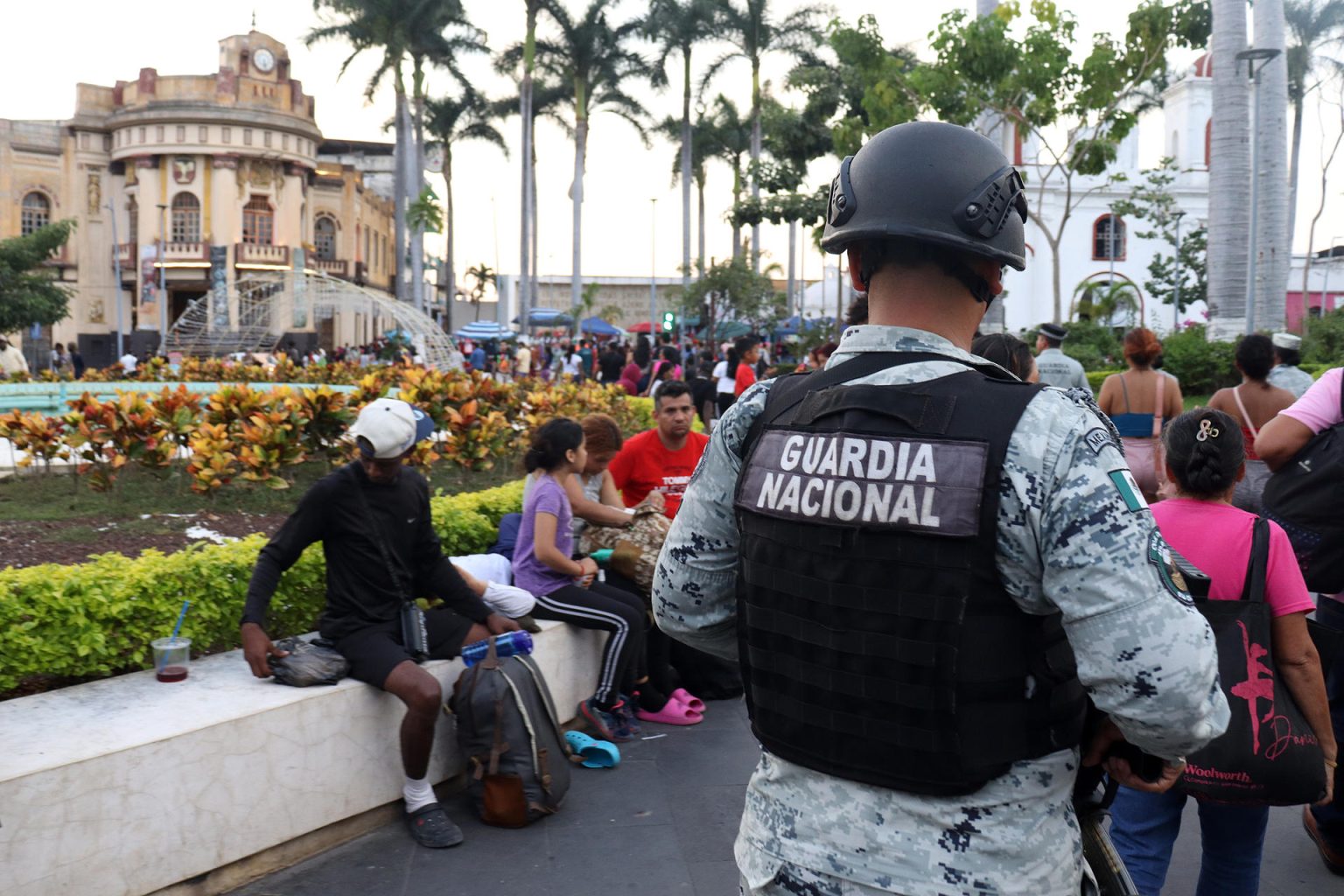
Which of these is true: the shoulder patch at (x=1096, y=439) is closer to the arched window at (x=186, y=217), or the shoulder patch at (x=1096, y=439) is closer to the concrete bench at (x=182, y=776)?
the concrete bench at (x=182, y=776)

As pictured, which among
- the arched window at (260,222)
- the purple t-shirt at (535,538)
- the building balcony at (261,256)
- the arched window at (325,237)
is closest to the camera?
the purple t-shirt at (535,538)

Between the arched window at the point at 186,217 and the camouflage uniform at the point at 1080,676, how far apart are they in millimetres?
51439

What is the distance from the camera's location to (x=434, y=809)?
175 inches

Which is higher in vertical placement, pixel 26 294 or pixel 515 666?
pixel 26 294

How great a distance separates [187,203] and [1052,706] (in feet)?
172

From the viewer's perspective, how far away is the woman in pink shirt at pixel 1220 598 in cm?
291

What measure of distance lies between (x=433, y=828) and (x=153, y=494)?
6108mm

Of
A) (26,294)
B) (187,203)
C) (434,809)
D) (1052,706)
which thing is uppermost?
(187,203)

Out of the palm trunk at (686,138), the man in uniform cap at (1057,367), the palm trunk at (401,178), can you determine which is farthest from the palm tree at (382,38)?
the man in uniform cap at (1057,367)

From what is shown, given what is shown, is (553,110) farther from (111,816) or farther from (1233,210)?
(111,816)

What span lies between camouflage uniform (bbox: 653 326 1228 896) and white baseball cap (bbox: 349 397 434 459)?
9.39ft

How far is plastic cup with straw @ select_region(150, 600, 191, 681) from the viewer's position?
4254 mm

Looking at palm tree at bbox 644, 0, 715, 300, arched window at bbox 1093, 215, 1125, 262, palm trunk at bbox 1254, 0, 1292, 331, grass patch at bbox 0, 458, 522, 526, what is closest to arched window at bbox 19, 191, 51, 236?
palm tree at bbox 644, 0, 715, 300

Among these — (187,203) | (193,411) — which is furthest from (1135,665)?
(187,203)
